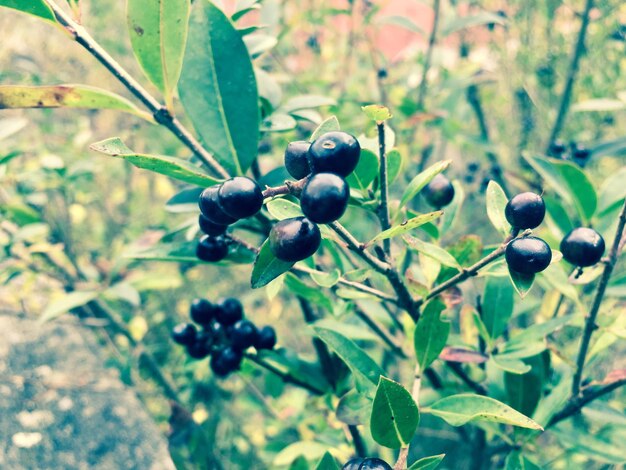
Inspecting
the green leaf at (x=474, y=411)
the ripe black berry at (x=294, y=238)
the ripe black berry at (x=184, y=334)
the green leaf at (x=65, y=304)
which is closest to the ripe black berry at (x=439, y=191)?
the green leaf at (x=474, y=411)

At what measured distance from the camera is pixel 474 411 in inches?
40.4

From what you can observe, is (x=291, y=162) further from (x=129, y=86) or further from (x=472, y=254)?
(x=472, y=254)

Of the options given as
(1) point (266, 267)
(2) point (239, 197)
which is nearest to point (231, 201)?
(2) point (239, 197)

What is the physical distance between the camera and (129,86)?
978 mm

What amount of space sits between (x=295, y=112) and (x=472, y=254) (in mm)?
559

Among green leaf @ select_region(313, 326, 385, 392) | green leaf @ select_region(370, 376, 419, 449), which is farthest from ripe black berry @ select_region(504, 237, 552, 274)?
green leaf @ select_region(313, 326, 385, 392)

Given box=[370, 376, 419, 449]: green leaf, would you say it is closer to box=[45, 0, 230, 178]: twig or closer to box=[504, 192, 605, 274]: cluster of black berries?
box=[504, 192, 605, 274]: cluster of black berries

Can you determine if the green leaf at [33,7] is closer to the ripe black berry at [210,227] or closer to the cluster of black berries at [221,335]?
the ripe black berry at [210,227]

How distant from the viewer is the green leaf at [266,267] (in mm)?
845

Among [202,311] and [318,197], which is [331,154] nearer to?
[318,197]

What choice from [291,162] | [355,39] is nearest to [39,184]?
[355,39]

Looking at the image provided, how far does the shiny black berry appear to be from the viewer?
4.60 ft

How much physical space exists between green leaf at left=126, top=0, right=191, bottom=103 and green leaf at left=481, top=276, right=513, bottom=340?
89cm

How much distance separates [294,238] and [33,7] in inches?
24.4
